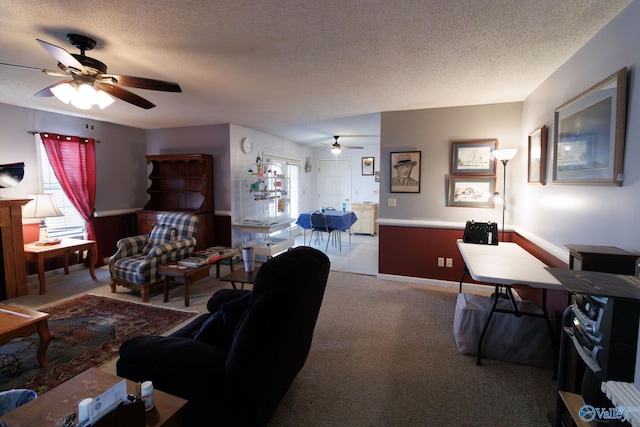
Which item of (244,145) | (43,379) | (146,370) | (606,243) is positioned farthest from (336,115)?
(43,379)

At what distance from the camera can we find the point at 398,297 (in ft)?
12.1

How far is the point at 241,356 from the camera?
1.38 meters

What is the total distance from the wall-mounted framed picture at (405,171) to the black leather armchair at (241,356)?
2.92 m

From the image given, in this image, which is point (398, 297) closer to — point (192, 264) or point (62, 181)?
point (192, 264)

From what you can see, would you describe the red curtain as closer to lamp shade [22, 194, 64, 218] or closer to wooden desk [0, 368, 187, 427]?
lamp shade [22, 194, 64, 218]

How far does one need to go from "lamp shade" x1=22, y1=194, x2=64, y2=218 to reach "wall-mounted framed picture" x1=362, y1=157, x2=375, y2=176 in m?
6.34

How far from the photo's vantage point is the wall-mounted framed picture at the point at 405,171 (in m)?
4.09

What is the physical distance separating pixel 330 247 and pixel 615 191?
5.13m

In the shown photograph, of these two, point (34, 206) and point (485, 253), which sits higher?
point (34, 206)

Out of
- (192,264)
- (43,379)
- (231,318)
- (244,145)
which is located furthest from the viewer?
(244,145)

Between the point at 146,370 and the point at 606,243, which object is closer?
the point at 146,370

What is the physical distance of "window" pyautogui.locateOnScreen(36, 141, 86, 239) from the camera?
4.34m

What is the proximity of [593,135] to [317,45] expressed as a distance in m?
1.97

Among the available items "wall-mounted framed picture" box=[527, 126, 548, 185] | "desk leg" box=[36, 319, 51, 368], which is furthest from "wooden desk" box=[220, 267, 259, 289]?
"wall-mounted framed picture" box=[527, 126, 548, 185]
